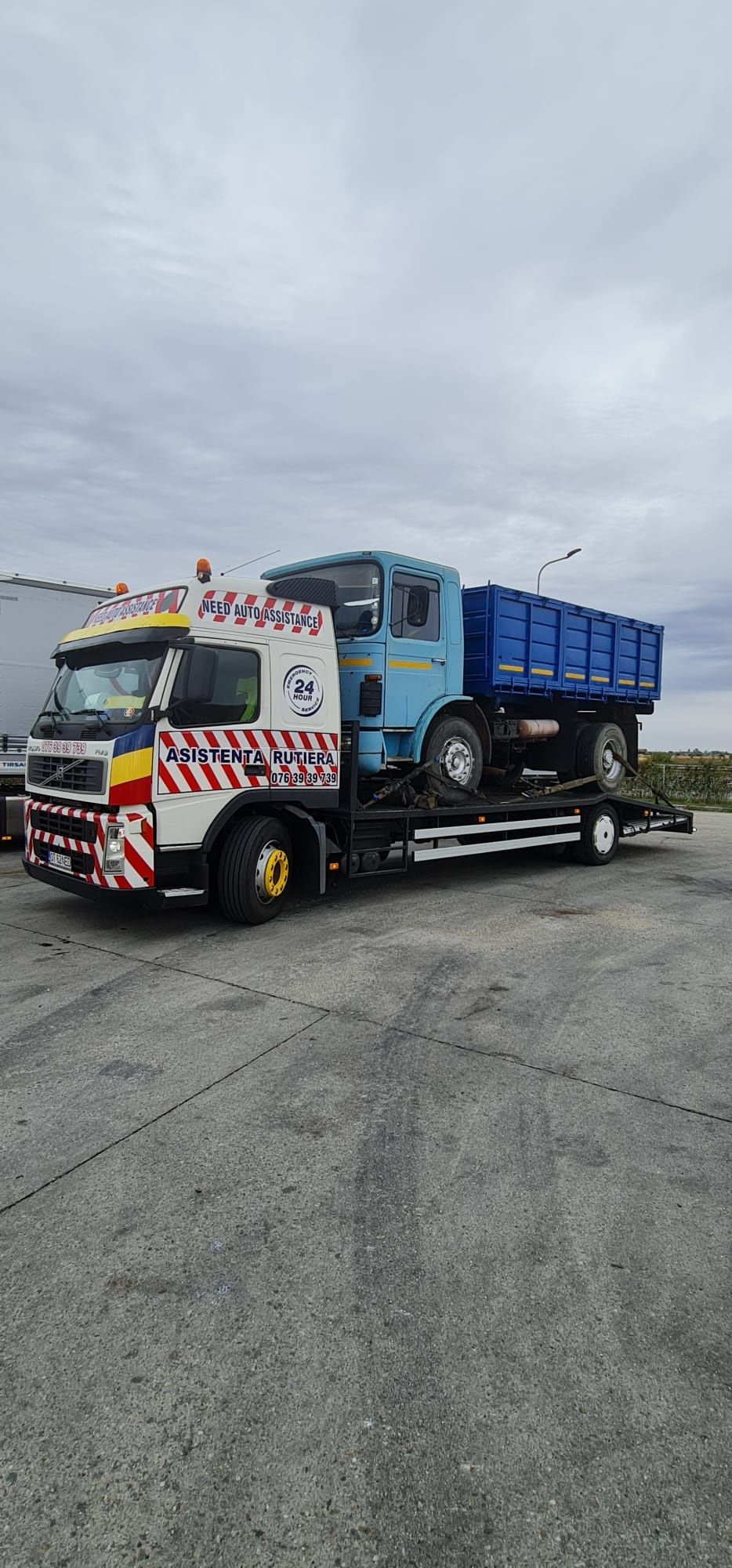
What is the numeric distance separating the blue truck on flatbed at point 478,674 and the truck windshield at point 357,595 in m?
0.01

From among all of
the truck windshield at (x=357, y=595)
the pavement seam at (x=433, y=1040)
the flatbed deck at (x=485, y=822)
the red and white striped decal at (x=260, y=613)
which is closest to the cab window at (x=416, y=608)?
the truck windshield at (x=357, y=595)

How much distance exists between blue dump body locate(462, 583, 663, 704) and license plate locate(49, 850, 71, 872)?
4645mm

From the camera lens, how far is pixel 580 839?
1065cm

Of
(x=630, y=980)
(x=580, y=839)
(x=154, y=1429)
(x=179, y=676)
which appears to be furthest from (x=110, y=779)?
(x=580, y=839)

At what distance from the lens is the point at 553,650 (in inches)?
385

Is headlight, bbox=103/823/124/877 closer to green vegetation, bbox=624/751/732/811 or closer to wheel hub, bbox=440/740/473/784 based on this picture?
wheel hub, bbox=440/740/473/784

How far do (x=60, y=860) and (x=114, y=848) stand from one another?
0.79 metres

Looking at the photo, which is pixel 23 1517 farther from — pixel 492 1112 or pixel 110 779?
pixel 110 779

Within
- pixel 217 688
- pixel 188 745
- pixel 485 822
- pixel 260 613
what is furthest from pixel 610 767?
pixel 188 745

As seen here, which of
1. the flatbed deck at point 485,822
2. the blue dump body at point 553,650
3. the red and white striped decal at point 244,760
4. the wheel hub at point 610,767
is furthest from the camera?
the wheel hub at point 610,767

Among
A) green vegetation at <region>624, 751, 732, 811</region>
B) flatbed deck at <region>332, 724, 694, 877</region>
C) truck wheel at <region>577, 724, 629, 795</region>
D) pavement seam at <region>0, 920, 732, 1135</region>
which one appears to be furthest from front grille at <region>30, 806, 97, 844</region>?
green vegetation at <region>624, 751, 732, 811</region>

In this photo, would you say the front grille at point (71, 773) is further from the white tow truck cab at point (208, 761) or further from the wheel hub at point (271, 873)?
the wheel hub at point (271, 873)

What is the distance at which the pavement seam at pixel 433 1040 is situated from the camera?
3.74m

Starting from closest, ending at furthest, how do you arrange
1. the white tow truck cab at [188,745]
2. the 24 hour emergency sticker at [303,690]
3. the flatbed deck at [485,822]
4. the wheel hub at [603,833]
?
the white tow truck cab at [188,745]
the 24 hour emergency sticker at [303,690]
the flatbed deck at [485,822]
the wheel hub at [603,833]
